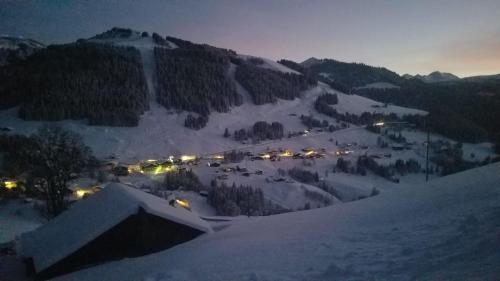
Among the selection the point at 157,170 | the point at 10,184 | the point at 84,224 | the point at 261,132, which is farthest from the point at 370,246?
the point at 261,132

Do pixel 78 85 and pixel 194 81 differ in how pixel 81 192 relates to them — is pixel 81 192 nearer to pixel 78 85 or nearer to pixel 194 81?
pixel 78 85

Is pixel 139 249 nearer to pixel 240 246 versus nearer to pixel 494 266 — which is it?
pixel 240 246

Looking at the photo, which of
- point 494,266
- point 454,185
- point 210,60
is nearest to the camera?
point 494,266

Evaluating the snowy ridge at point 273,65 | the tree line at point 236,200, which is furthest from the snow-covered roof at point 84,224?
the snowy ridge at point 273,65

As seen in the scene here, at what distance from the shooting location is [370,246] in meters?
8.58

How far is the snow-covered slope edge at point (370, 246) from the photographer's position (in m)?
6.71

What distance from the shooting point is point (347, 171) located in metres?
80.6

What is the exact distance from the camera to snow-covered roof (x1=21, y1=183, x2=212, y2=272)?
13.6m

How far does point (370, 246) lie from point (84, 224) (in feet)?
39.5

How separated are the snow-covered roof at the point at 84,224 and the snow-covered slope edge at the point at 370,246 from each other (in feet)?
3.82

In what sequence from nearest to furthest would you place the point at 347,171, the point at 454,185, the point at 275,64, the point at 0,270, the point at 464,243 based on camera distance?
1. the point at 464,243
2. the point at 454,185
3. the point at 0,270
4. the point at 347,171
5. the point at 275,64

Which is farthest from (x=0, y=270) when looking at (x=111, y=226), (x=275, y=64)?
(x=275, y=64)

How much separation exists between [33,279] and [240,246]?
9163 mm

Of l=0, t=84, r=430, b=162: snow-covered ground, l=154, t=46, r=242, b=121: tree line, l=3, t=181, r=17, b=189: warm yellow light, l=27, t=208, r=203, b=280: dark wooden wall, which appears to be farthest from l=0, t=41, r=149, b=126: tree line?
l=27, t=208, r=203, b=280: dark wooden wall
